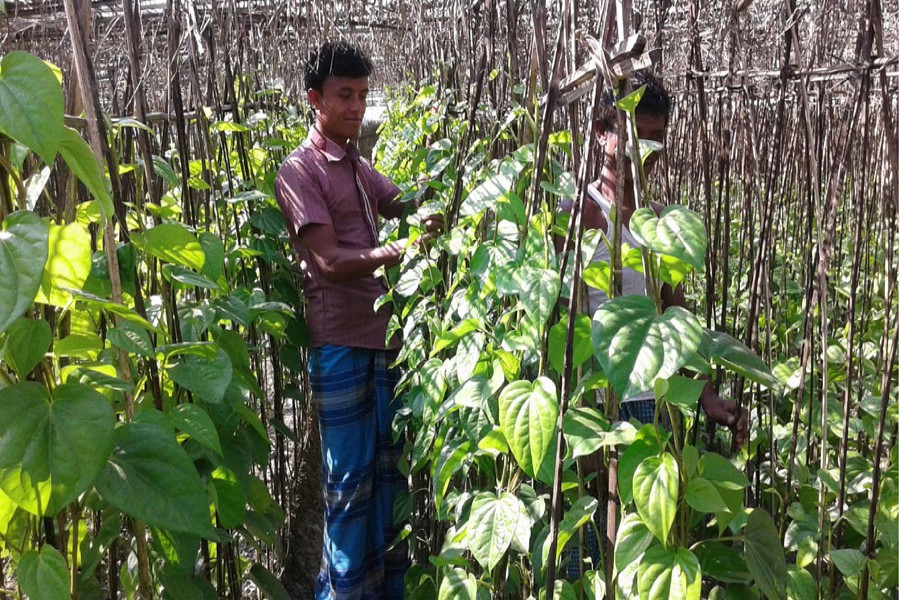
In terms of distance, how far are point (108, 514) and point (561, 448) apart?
0.64 m

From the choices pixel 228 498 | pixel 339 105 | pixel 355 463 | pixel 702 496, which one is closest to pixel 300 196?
pixel 339 105

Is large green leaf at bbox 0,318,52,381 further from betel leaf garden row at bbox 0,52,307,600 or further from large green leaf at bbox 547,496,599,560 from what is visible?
large green leaf at bbox 547,496,599,560

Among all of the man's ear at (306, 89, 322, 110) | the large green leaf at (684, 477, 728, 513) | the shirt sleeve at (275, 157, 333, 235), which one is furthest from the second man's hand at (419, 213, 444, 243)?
the large green leaf at (684, 477, 728, 513)

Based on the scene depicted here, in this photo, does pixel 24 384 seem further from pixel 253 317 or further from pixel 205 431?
pixel 253 317

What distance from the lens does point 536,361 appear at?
106 centimetres

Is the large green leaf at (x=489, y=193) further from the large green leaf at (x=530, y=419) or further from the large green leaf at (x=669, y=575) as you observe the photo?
the large green leaf at (x=669, y=575)

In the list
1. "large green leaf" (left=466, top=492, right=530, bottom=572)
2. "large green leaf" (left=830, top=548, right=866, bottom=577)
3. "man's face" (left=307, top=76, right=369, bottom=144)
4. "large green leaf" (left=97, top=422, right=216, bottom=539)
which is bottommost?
"large green leaf" (left=830, top=548, right=866, bottom=577)

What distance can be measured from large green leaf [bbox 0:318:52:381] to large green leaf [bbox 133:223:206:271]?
10.4 inches

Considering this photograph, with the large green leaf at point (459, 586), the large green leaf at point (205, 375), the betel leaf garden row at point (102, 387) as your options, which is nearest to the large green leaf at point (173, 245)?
the betel leaf garden row at point (102, 387)

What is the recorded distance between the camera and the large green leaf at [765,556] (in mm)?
861

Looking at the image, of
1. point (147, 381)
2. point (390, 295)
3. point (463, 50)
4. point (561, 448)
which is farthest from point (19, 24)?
point (561, 448)

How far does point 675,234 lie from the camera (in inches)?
28.1

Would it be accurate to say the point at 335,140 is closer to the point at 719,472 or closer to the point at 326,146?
the point at 326,146

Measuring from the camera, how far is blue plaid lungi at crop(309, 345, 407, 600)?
1834 millimetres
